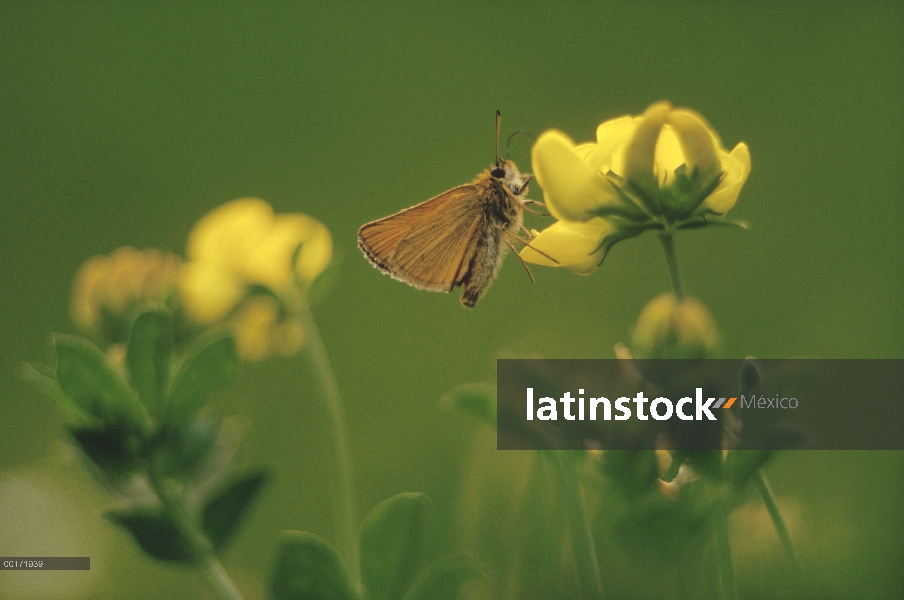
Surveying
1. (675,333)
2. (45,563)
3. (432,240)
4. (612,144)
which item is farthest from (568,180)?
(45,563)

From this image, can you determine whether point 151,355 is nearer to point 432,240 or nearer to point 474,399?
point 474,399

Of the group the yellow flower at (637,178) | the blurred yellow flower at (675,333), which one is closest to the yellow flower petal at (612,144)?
the yellow flower at (637,178)

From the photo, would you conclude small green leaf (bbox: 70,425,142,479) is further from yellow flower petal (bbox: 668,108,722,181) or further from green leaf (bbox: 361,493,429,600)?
yellow flower petal (bbox: 668,108,722,181)

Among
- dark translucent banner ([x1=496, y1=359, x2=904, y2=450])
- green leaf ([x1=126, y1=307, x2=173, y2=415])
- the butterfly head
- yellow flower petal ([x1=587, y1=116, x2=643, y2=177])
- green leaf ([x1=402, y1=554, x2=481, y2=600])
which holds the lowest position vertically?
green leaf ([x1=402, y1=554, x2=481, y2=600])

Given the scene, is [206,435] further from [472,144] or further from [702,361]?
[472,144]

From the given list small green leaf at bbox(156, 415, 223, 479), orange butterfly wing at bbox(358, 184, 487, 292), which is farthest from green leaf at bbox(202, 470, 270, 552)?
orange butterfly wing at bbox(358, 184, 487, 292)

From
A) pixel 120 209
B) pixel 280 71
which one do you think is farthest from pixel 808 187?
pixel 120 209
